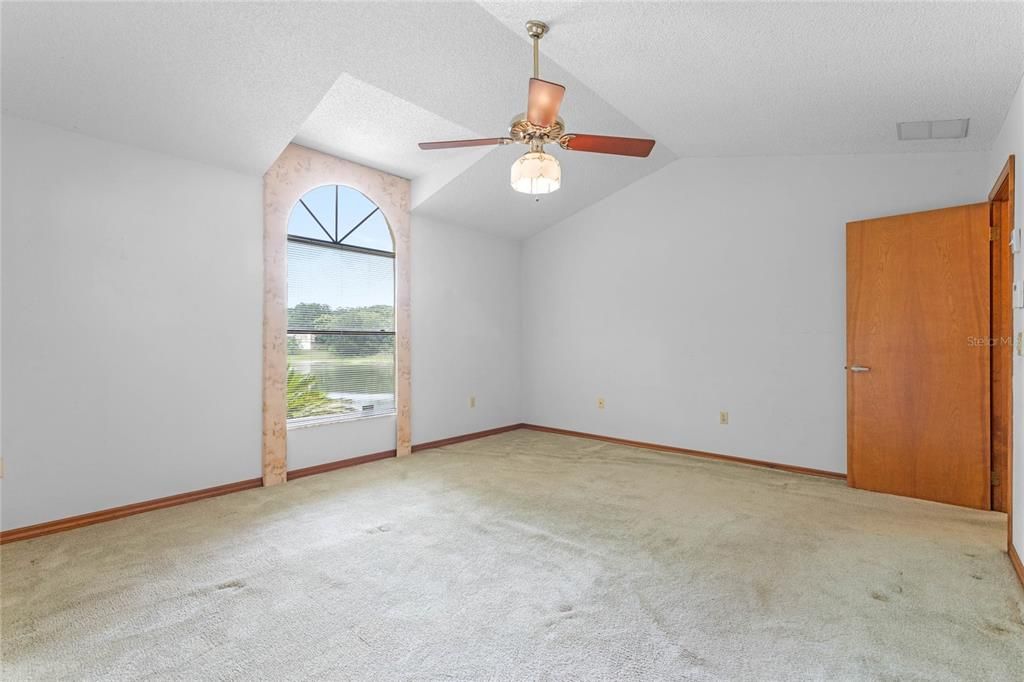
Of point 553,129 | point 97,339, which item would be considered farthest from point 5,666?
point 553,129

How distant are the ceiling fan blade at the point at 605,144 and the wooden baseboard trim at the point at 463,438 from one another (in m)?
3.47

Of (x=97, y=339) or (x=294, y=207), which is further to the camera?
(x=294, y=207)

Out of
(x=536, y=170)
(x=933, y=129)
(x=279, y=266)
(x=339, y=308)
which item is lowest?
(x=339, y=308)

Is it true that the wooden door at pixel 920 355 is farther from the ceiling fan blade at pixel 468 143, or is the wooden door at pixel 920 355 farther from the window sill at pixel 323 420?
the window sill at pixel 323 420

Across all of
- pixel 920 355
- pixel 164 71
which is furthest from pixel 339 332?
pixel 920 355

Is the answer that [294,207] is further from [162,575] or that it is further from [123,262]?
[162,575]

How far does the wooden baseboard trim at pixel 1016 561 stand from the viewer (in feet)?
7.69

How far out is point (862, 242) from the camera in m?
3.79

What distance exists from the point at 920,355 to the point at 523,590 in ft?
10.4

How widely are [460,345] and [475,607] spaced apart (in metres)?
3.59

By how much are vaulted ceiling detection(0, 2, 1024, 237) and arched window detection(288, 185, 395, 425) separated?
749 mm

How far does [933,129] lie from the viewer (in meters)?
3.23

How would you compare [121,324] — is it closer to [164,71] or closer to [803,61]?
[164,71]

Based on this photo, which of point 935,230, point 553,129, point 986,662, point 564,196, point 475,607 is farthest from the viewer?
point 564,196
